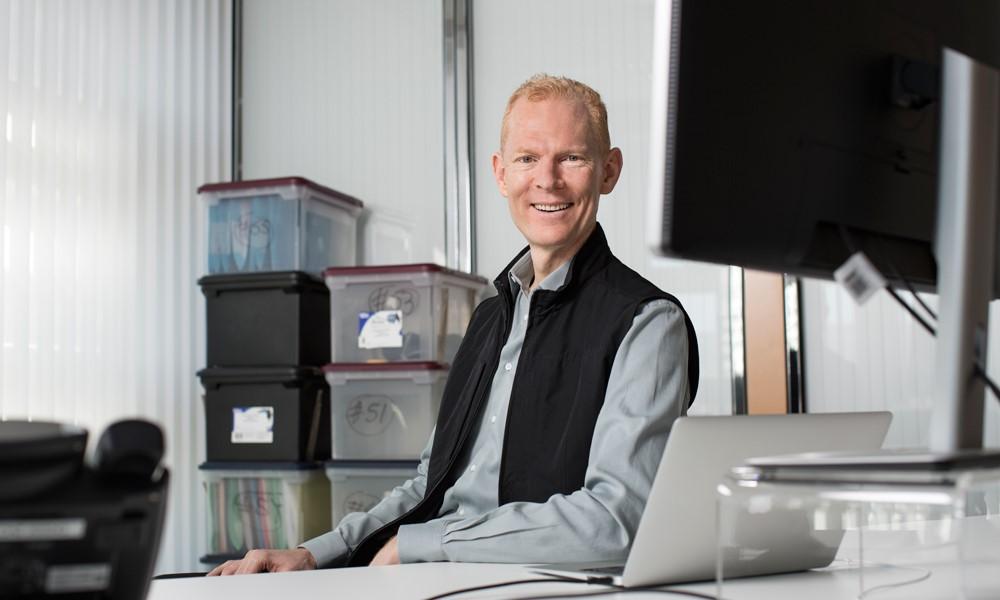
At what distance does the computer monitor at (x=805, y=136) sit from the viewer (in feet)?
2.44

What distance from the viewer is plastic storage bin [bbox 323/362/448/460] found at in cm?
304

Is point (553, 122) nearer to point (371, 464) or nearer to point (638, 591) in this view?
point (638, 591)

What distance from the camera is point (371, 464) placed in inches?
118

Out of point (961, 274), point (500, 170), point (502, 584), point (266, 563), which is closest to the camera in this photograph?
point (961, 274)

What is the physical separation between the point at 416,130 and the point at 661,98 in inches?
110

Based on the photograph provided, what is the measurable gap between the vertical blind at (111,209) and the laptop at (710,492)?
7.06 ft

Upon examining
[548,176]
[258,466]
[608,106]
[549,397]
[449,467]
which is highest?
[608,106]

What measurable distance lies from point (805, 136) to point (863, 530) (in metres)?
0.34

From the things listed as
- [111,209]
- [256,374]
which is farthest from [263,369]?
[111,209]

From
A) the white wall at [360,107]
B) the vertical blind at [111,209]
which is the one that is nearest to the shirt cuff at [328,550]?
the vertical blind at [111,209]

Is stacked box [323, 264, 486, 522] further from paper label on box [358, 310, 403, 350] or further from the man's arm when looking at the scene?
the man's arm

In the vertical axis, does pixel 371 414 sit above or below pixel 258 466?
above

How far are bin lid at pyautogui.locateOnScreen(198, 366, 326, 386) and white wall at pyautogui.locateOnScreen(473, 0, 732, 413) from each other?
2.27 feet

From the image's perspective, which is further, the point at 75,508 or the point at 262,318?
the point at 262,318
